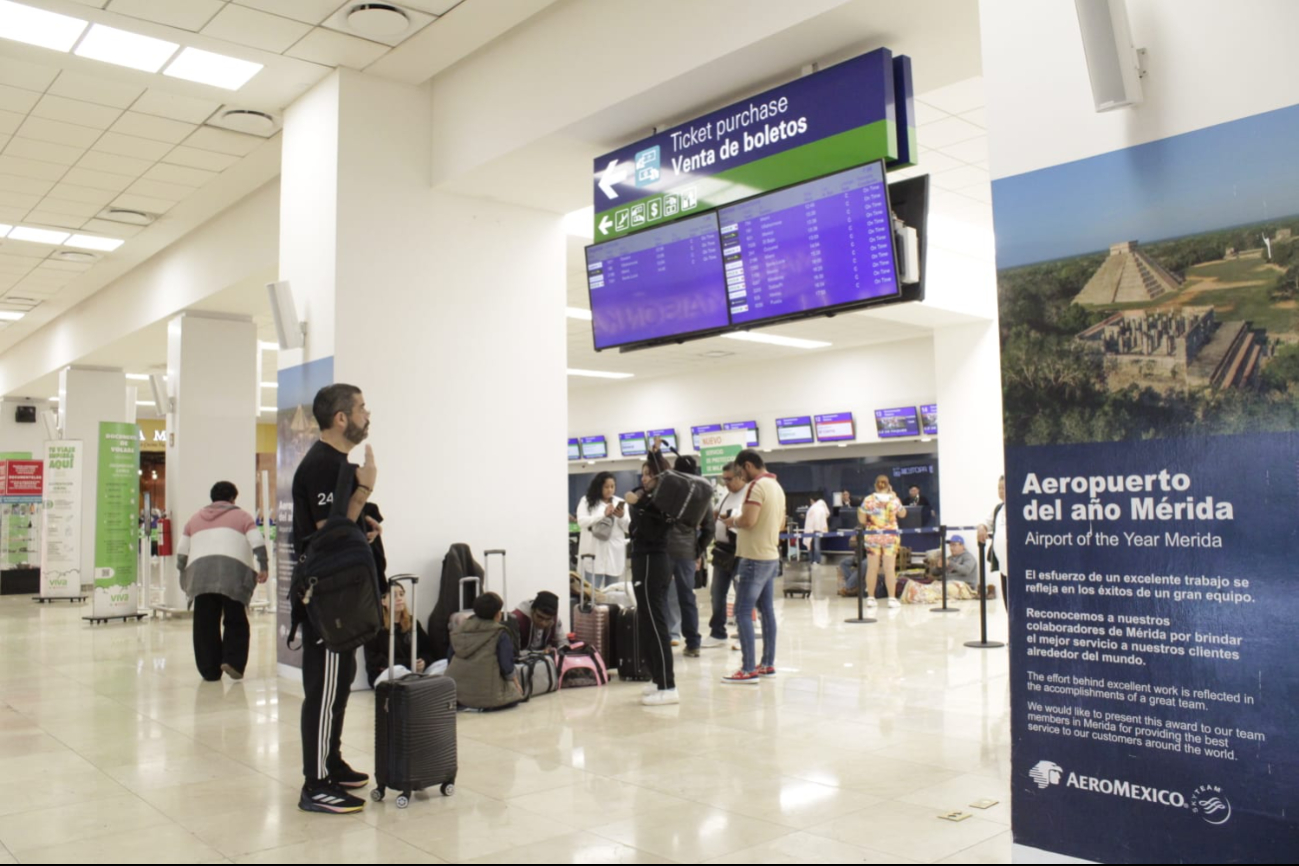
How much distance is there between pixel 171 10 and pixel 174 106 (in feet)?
5.21

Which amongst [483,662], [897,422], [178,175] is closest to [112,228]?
[178,175]

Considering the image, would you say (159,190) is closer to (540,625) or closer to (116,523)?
(116,523)

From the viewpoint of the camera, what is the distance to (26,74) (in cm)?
652

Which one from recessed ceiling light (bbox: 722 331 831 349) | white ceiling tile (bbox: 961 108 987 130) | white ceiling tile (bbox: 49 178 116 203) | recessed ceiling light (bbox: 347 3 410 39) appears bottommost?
recessed ceiling light (bbox: 722 331 831 349)

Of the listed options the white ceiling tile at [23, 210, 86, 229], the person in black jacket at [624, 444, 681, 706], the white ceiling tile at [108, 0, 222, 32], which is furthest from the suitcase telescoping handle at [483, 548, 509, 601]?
the white ceiling tile at [23, 210, 86, 229]

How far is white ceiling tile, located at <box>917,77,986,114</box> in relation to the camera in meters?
6.53

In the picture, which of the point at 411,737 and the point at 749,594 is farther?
the point at 749,594

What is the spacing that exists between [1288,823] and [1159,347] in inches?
53.4

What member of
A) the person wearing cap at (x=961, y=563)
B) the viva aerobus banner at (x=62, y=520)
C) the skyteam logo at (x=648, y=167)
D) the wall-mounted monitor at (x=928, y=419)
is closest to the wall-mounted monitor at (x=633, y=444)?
the wall-mounted monitor at (x=928, y=419)

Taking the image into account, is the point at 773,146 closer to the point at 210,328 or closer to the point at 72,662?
the point at 72,662

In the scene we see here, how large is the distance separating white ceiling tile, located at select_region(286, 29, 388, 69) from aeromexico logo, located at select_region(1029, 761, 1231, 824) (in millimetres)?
5494

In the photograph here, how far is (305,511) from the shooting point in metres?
3.60

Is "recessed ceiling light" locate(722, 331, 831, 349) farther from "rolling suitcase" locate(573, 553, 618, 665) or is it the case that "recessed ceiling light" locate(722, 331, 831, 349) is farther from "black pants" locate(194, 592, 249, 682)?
"black pants" locate(194, 592, 249, 682)

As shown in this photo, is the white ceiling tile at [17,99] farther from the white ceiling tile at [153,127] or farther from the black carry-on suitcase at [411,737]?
the black carry-on suitcase at [411,737]
